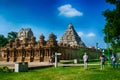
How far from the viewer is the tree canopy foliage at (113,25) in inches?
1457

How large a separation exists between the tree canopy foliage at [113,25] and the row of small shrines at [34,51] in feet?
76.0

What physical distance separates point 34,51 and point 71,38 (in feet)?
120

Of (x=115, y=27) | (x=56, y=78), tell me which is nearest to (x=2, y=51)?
(x=115, y=27)

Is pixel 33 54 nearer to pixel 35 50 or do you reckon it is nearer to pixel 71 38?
pixel 35 50

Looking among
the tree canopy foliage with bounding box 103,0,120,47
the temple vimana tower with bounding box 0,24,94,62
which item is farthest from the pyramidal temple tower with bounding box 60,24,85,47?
the tree canopy foliage with bounding box 103,0,120,47

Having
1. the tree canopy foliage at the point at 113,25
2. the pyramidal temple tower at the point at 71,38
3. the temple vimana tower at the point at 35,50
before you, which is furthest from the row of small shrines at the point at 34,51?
the tree canopy foliage at the point at 113,25

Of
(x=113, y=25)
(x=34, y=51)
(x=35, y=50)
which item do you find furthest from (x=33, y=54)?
(x=113, y=25)

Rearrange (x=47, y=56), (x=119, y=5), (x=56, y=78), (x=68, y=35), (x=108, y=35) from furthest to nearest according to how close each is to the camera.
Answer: (x=68, y=35) < (x=47, y=56) < (x=108, y=35) < (x=119, y=5) < (x=56, y=78)

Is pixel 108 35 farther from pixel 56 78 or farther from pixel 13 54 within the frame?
pixel 13 54

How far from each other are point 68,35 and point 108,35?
63828 mm

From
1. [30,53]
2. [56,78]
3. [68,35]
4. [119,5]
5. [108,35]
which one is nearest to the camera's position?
[56,78]

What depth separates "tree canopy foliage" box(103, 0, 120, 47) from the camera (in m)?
37.0

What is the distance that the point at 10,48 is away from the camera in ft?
246

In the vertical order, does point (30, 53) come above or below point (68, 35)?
below
